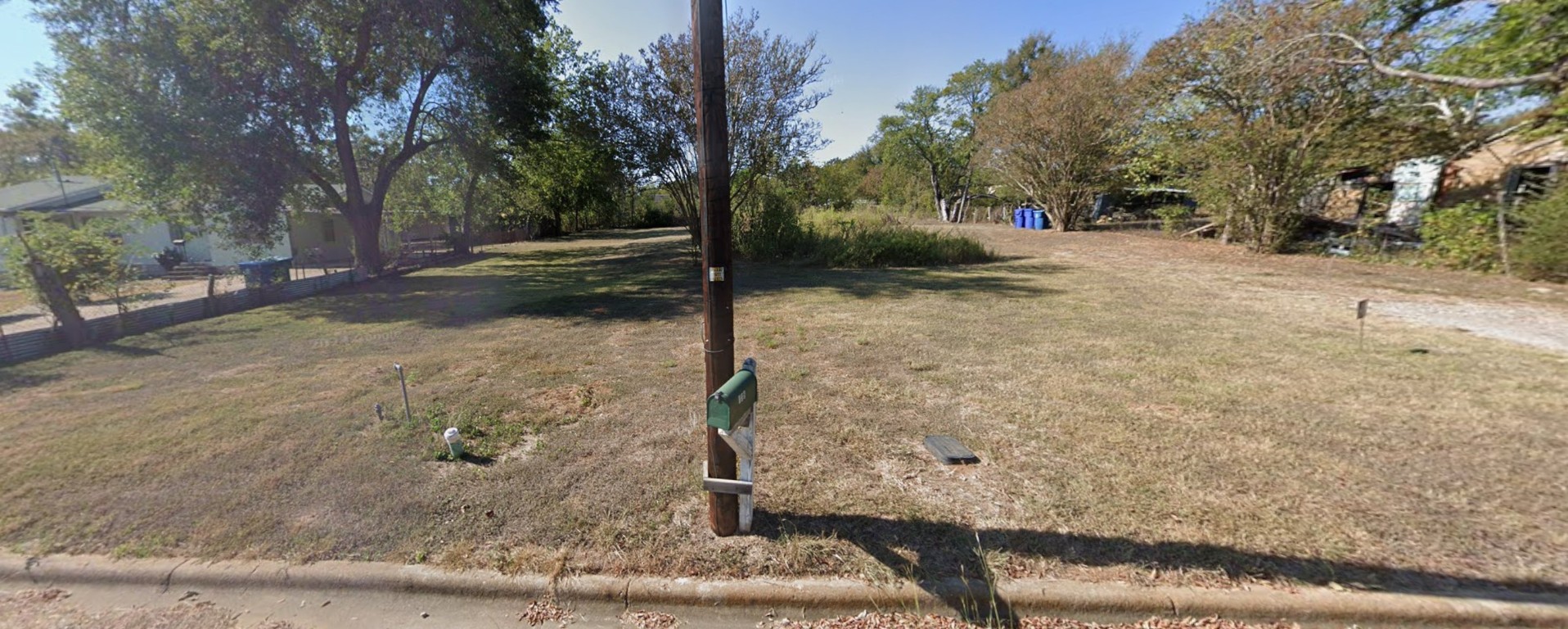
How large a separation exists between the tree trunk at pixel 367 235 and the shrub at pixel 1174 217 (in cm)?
2491

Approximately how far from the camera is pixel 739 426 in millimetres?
2238

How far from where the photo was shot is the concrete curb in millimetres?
1952

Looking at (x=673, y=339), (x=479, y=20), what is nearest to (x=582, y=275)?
(x=479, y=20)

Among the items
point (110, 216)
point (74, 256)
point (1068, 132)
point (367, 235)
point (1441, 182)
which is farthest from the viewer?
point (1068, 132)

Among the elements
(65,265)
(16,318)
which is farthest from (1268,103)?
(16,318)

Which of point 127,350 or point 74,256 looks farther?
point 74,256

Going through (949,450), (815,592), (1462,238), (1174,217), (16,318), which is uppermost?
(1174,217)

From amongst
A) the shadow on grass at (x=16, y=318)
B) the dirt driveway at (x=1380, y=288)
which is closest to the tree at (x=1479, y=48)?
the dirt driveway at (x=1380, y=288)

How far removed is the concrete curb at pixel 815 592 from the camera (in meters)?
1.95

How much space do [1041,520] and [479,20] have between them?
45.8ft

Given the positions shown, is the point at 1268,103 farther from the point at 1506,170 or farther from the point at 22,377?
the point at 22,377

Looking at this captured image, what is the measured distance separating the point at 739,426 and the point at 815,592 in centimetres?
75

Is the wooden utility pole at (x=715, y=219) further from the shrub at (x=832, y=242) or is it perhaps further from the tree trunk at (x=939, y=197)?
the tree trunk at (x=939, y=197)

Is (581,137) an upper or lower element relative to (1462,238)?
upper
